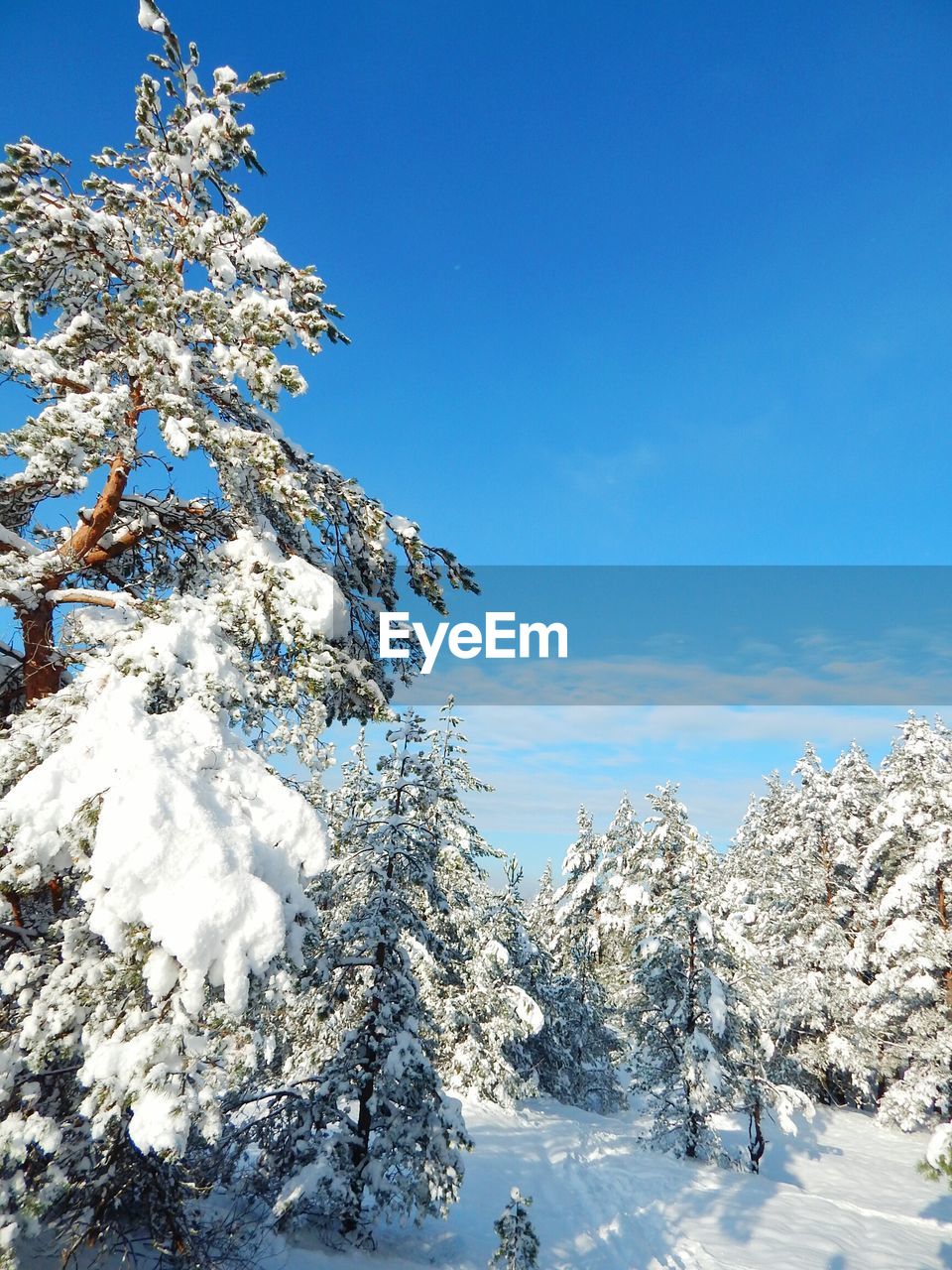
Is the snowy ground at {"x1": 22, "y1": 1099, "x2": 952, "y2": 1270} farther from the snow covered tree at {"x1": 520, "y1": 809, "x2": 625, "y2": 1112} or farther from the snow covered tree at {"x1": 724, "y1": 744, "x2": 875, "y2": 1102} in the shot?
the snow covered tree at {"x1": 520, "y1": 809, "x2": 625, "y2": 1112}

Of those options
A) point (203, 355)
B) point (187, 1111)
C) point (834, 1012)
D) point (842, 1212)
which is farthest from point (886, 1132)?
point (203, 355)

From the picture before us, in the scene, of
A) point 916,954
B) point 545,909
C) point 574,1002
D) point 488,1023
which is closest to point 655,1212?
point 488,1023

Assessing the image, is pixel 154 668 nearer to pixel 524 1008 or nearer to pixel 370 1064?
pixel 370 1064

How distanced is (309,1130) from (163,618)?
9114mm

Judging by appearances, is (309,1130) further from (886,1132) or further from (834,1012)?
(886,1132)

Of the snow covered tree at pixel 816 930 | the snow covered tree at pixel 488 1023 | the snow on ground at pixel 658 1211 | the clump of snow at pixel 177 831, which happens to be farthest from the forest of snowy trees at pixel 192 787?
the snow covered tree at pixel 816 930

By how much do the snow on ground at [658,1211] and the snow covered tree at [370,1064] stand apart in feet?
3.01

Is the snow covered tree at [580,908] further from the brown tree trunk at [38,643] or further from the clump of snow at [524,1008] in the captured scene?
the brown tree trunk at [38,643]

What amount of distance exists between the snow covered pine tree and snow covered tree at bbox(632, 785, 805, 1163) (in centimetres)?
1769

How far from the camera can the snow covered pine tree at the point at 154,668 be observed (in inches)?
140

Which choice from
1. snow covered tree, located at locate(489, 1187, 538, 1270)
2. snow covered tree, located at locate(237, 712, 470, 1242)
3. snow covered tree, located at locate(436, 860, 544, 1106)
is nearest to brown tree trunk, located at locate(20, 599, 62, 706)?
snow covered tree, located at locate(237, 712, 470, 1242)

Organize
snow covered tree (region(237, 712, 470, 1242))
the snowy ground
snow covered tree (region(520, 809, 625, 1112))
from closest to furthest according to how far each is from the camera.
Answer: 1. snow covered tree (region(237, 712, 470, 1242))
2. the snowy ground
3. snow covered tree (region(520, 809, 625, 1112))

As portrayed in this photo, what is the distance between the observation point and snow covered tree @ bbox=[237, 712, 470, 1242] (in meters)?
9.78

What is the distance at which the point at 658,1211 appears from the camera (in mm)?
15086
